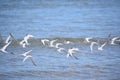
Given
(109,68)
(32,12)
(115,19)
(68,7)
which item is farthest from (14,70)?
(68,7)

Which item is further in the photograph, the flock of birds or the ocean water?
the flock of birds

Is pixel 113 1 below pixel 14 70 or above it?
above

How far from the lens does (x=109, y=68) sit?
3016 cm

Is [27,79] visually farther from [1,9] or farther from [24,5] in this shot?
[24,5]

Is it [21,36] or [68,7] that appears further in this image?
[68,7]

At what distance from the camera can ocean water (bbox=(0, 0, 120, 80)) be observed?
29625 mm

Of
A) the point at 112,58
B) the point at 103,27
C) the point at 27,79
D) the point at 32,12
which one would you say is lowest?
the point at 27,79

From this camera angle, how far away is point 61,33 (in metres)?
43.7

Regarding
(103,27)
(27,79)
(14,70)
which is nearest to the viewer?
(27,79)

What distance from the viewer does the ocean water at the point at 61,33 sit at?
97.2 ft

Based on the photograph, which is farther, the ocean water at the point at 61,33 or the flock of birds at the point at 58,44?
the flock of birds at the point at 58,44

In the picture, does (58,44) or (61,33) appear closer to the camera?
(58,44)

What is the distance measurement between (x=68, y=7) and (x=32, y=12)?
7.21 meters

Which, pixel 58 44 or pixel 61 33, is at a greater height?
pixel 61 33
